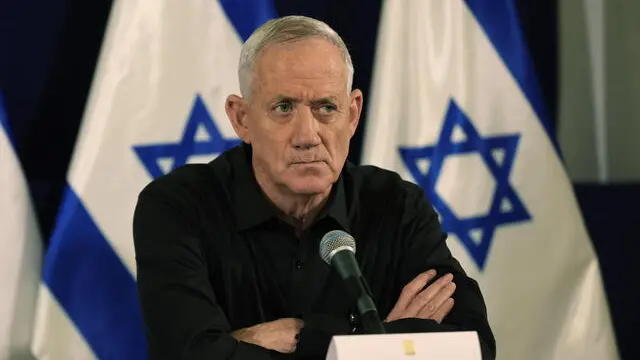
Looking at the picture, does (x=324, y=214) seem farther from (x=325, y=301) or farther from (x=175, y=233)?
(x=175, y=233)

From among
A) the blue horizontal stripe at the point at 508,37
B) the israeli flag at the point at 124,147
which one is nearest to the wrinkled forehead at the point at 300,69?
the israeli flag at the point at 124,147

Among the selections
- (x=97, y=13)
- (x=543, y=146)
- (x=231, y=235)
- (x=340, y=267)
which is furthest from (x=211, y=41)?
(x=340, y=267)

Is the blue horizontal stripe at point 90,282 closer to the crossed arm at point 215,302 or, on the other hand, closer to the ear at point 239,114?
Answer: the crossed arm at point 215,302

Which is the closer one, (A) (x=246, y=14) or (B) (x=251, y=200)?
(B) (x=251, y=200)

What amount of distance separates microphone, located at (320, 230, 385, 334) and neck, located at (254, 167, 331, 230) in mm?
741

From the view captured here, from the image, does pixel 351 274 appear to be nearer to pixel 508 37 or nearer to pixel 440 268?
pixel 440 268

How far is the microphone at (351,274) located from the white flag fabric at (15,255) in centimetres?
176

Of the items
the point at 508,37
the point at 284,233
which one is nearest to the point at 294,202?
the point at 284,233

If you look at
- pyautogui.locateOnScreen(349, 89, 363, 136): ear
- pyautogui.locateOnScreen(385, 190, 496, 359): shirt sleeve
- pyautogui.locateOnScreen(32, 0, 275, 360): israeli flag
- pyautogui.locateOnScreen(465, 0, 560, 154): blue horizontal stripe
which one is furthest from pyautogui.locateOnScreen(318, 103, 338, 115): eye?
pyautogui.locateOnScreen(465, 0, 560, 154): blue horizontal stripe

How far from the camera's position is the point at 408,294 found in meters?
2.61

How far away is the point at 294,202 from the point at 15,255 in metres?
1.20

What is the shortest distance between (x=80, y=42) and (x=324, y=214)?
162cm

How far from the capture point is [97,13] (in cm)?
391

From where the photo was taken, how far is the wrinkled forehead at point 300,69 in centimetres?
252
